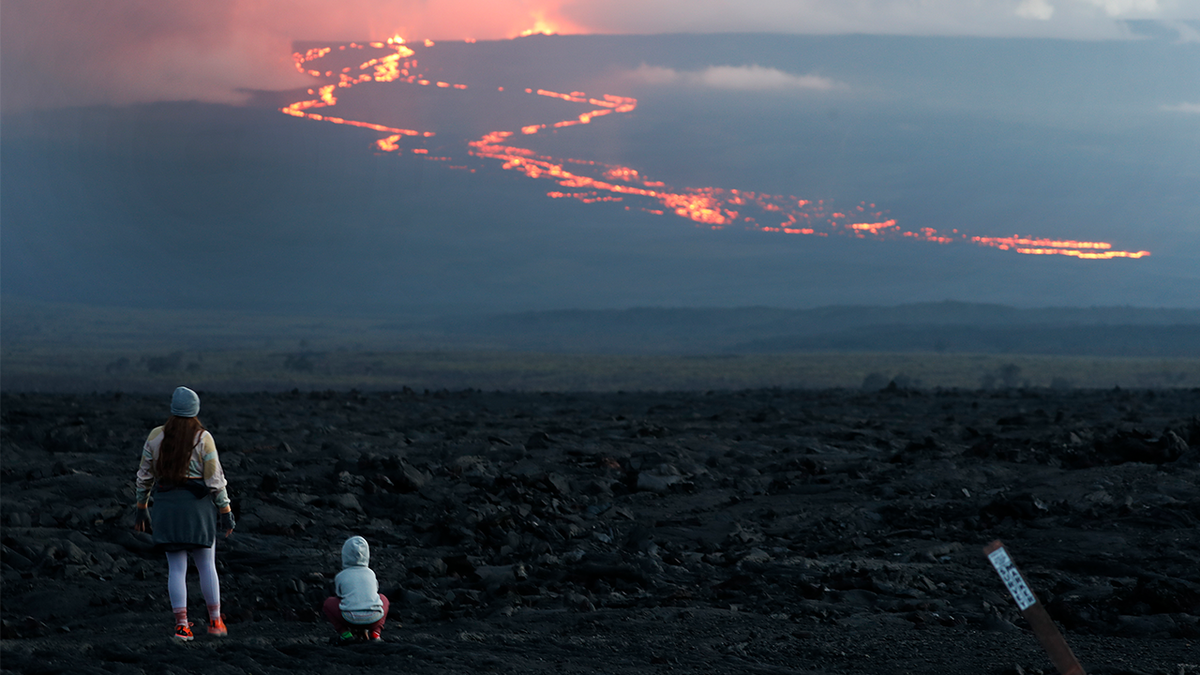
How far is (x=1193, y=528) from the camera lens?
39.0 ft

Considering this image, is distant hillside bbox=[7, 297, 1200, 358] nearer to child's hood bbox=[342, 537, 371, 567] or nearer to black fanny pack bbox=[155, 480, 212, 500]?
black fanny pack bbox=[155, 480, 212, 500]

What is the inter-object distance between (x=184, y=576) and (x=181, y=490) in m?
0.63

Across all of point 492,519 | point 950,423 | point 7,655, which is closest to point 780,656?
point 7,655

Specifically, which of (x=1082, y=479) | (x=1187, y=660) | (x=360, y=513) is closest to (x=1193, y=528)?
(x=1082, y=479)

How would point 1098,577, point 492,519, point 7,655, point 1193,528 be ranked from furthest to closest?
1. point 492,519
2. point 1193,528
3. point 1098,577
4. point 7,655

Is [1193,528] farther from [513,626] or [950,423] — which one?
[950,423]

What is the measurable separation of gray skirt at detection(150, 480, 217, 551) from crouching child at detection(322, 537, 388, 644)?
1152mm

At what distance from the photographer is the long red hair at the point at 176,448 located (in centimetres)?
805

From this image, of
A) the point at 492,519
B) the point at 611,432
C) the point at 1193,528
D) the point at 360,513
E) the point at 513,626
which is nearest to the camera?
the point at 513,626

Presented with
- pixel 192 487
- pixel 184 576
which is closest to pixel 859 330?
pixel 184 576

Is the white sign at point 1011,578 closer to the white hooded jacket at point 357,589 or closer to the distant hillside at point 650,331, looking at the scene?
the white hooded jacket at point 357,589

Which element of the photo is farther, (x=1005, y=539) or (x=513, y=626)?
(x=1005, y=539)

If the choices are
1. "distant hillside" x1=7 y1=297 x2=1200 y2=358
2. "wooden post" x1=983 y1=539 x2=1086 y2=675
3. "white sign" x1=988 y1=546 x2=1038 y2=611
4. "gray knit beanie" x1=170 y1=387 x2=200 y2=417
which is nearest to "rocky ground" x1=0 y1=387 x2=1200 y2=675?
"gray knit beanie" x1=170 y1=387 x2=200 y2=417

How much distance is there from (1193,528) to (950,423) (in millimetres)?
14013
